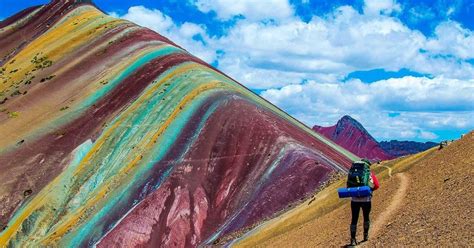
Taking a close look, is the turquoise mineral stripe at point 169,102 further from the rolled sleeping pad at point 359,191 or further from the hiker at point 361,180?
the rolled sleeping pad at point 359,191

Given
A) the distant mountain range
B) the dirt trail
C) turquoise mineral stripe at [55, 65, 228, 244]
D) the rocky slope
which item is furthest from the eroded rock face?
the distant mountain range

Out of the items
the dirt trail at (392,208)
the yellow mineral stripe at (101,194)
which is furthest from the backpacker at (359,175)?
the yellow mineral stripe at (101,194)

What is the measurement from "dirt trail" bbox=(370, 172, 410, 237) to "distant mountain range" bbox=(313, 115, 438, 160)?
67429 millimetres

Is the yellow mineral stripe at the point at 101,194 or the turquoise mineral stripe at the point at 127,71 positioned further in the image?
the turquoise mineral stripe at the point at 127,71

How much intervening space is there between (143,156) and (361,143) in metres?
58.9

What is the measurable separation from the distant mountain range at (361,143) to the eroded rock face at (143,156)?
42.5 meters

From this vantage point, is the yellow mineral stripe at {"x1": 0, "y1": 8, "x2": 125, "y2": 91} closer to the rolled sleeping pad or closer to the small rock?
the small rock

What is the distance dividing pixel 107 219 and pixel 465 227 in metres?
28.5

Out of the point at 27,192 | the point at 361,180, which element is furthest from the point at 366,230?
the point at 27,192

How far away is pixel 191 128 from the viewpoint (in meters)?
46.9

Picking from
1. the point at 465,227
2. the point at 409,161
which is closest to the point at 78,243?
the point at 409,161

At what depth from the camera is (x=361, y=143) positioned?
96.7 m

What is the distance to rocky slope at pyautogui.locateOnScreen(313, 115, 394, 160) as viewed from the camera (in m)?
93.9

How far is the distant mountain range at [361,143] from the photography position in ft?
A: 310
